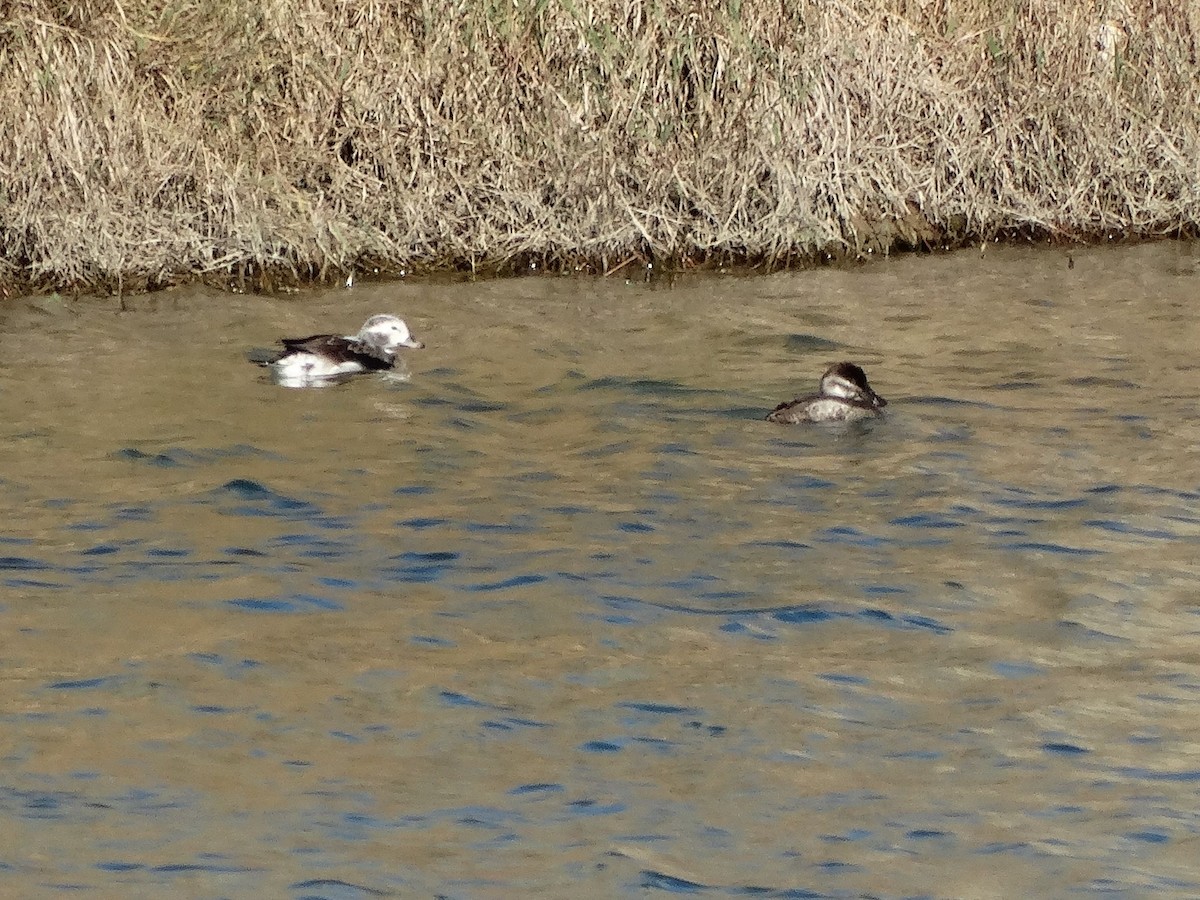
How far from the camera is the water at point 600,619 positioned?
530 cm

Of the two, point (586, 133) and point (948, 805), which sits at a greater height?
point (586, 133)

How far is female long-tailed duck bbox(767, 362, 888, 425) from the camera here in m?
10.0

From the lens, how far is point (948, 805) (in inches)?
218

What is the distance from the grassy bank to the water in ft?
4.97

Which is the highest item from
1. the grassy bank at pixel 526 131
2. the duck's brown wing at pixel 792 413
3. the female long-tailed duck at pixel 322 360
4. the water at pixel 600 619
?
the grassy bank at pixel 526 131

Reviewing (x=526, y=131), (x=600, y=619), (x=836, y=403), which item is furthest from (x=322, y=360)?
(x=600, y=619)

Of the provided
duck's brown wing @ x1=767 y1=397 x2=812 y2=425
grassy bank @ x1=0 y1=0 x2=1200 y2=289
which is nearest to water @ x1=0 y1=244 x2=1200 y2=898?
duck's brown wing @ x1=767 y1=397 x2=812 y2=425

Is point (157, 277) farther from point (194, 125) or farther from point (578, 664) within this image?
point (578, 664)

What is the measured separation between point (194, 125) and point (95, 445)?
4.71 metres

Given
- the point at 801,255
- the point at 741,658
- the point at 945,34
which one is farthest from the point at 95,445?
the point at 945,34

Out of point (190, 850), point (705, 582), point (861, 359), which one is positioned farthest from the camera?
point (861, 359)

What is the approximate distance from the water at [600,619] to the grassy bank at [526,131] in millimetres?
1515

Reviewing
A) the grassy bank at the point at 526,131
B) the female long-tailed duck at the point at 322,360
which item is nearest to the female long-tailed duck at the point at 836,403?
the female long-tailed duck at the point at 322,360

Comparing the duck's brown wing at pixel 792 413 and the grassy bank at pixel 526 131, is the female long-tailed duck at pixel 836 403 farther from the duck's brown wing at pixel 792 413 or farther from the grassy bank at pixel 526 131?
the grassy bank at pixel 526 131
